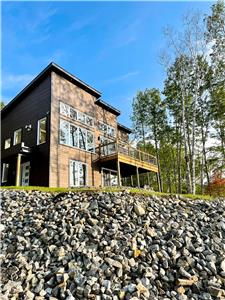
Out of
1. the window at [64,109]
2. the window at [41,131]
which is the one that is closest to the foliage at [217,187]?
the window at [64,109]

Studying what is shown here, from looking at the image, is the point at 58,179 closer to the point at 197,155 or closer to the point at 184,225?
the point at 184,225

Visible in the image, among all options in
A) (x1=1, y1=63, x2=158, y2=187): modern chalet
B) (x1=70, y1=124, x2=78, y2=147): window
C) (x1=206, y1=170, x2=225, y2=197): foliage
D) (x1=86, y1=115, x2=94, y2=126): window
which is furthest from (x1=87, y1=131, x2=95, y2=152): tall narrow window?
(x1=206, y1=170, x2=225, y2=197): foliage

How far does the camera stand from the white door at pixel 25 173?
13312 mm

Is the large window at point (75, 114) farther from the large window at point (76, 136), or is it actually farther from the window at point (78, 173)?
the window at point (78, 173)

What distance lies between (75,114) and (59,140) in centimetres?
230

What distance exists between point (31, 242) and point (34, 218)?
1015 millimetres

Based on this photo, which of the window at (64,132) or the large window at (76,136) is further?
the large window at (76,136)

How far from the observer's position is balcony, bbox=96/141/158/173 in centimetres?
1364

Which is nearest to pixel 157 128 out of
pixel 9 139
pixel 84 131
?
pixel 84 131

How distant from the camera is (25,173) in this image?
13.6m

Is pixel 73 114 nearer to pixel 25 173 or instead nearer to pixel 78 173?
pixel 78 173

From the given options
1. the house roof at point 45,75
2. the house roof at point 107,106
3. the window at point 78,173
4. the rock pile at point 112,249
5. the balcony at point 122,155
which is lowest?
the rock pile at point 112,249

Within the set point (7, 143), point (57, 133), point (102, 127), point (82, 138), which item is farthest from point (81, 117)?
point (7, 143)

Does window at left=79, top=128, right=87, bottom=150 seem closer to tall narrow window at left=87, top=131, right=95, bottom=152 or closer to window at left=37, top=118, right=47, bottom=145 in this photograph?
tall narrow window at left=87, top=131, right=95, bottom=152
